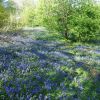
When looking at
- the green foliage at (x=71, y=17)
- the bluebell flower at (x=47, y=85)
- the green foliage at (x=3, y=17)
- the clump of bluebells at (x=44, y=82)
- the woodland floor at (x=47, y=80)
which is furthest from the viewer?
the green foliage at (x=71, y=17)

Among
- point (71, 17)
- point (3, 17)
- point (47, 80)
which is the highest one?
point (3, 17)

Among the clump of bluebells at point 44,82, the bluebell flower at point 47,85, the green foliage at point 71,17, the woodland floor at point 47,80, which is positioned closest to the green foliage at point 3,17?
the green foliage at point 71,17

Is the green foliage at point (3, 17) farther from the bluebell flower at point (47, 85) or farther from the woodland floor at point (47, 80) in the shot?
the bluebell flower at point (47, 85)

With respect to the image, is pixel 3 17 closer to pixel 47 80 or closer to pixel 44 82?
pixel 47 80

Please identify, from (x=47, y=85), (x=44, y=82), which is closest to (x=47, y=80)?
(x=44, y=82)

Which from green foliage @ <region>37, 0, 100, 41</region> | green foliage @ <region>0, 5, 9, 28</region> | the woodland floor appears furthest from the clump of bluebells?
green foliage @ <region>37, 0, 100, 41</region>

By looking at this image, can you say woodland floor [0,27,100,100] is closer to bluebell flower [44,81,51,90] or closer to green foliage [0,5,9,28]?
bluebell flower [44,81,51,90]

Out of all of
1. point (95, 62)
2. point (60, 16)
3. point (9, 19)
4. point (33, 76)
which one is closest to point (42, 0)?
point (60, 16)

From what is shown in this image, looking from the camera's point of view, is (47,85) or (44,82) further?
(44,82)

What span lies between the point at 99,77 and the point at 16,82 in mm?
5336

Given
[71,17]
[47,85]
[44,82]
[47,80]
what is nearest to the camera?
[47,85]

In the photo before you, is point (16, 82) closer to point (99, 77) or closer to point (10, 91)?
point (10, 91)

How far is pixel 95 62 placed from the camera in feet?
53.3

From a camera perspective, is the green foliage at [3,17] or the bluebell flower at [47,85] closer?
the bluebell flower at [47,85]
